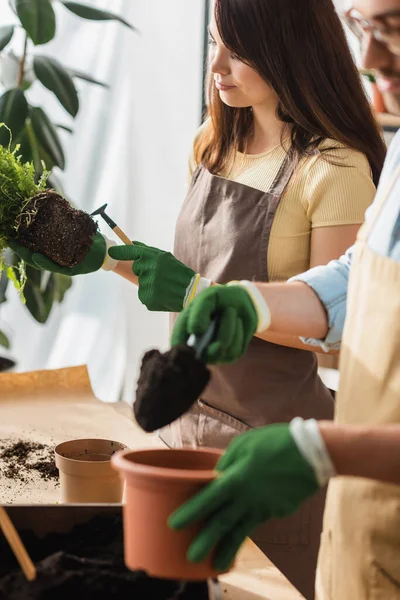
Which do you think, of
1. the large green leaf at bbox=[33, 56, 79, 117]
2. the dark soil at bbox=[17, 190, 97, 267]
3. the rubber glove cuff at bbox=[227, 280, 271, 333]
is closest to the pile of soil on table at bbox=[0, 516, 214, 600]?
the rubber glove cuff at bbox=[227, 280, 271, 333]

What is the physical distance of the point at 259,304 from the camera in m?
1.19

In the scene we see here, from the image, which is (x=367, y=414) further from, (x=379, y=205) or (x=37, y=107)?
(x=37, y=107)

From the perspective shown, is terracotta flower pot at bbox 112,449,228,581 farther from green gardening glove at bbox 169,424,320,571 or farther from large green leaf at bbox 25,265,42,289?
large green leaf at bbox 25,265,42,289

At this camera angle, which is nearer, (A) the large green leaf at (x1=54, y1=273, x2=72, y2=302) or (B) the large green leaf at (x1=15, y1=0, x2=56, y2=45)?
(B) the large green leaf at (x1=15, y1=0, x2=56, y2=45)

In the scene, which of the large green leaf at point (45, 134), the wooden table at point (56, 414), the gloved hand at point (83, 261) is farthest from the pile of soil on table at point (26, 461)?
the large green leaf at point (45, 134)

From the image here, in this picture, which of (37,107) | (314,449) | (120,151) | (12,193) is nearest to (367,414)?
(314,449)

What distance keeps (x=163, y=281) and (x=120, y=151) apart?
2154 millimetres

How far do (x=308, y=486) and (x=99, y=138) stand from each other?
3080mm

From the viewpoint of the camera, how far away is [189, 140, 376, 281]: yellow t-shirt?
160cm

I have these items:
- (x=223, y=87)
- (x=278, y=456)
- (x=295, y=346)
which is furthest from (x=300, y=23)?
(x=278, y=456)

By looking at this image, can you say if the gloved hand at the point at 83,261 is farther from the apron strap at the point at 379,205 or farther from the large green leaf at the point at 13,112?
the large green leaf at the point at 13,112

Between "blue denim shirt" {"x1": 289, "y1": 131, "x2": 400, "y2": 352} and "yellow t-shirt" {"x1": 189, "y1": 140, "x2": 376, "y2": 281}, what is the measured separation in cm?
31

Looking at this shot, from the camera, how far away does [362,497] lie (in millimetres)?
1102

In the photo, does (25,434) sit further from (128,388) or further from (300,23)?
(128,388)
